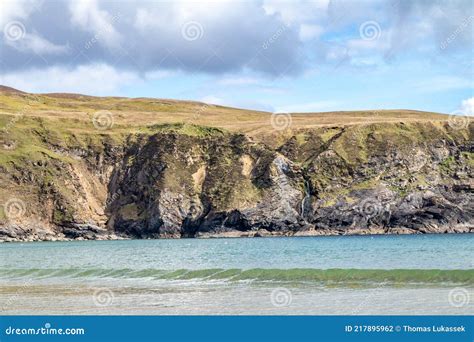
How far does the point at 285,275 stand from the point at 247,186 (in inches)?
4475

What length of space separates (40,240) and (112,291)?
118 meters

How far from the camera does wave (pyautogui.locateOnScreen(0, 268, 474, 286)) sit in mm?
39812

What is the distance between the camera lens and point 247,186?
15900 centimetres

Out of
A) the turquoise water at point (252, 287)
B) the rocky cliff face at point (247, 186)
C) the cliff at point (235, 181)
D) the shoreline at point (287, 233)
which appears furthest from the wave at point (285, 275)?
the cliff at point (235, 181)

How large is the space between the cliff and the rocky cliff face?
0.24m

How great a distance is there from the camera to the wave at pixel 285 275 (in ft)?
131

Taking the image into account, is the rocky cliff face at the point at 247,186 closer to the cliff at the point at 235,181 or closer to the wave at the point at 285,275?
the cliff at the point at 235,181

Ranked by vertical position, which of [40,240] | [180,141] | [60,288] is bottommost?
[40,240]

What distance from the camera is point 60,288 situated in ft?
136

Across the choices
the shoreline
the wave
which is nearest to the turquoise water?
the wave

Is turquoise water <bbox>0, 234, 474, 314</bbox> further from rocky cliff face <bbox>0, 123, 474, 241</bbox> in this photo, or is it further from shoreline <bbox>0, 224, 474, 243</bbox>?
rocky cliff face <bbox>0, 123, 474, 241</bbox>

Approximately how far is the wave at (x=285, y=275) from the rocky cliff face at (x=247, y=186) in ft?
317
